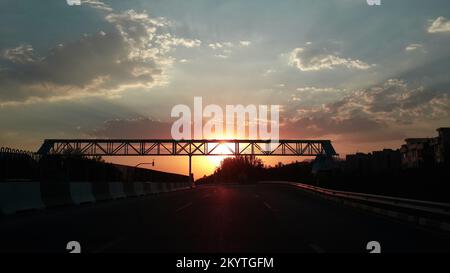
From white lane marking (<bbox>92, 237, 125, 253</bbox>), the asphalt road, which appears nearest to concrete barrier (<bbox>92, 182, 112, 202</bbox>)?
the asphalt road

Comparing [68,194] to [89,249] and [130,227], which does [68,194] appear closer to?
[130,227]

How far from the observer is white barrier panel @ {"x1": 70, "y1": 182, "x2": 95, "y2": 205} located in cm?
2628

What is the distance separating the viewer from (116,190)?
34.6 m

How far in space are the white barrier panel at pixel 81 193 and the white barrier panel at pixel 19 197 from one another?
3927 mm

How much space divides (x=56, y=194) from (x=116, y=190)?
1060 cm

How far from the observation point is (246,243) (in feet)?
37.5

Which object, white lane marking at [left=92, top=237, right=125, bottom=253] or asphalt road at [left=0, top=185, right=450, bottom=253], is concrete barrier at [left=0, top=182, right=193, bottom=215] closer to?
asphalt road at [left=0, top=185, right=450, bottom=253]

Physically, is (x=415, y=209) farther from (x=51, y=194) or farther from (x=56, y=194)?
(x=56, y=194)

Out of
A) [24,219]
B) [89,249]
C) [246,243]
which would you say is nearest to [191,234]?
[246,243]

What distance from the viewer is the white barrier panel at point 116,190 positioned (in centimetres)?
3334

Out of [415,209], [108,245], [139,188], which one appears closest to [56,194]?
[108,245]

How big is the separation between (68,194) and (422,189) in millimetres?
19729

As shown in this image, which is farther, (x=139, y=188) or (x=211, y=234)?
(x=139, y=188)
